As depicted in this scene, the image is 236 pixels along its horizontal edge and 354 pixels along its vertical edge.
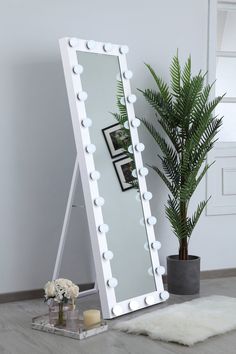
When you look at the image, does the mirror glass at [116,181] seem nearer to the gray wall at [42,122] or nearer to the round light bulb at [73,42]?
the round light bulb at [73,42]

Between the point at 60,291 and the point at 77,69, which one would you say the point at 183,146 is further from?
the point at 60,291

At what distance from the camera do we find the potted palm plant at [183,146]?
15.2 feet

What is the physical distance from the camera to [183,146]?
472 cm

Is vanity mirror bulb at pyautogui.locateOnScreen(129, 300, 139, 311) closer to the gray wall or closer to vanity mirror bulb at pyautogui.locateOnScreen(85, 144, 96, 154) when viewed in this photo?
the gray wall

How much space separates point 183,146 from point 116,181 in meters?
0.71

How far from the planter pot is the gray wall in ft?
1.96

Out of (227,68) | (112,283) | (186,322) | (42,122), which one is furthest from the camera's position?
(227,68)

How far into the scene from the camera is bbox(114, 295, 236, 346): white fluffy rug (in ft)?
11.8

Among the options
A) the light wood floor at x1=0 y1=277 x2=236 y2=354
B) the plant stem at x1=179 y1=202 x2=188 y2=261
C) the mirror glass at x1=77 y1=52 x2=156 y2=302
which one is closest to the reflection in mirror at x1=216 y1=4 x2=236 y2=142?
the plant stem at x1=179 y1=202 x2=188 y2=261

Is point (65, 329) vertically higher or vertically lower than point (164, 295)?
higher

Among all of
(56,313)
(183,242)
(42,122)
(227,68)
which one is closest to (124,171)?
(42,122)

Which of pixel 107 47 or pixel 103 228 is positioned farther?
pixel 107 47

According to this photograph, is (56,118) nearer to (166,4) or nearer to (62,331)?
(166,4)

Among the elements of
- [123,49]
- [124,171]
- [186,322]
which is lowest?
[186,322]
